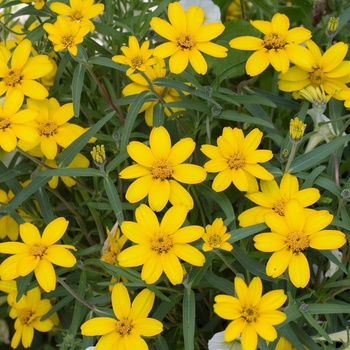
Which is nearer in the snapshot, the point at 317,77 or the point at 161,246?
the point at 161,246

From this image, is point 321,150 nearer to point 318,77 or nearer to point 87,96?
point 318,77

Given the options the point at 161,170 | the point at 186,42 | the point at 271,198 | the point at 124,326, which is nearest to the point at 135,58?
the point at 186,42

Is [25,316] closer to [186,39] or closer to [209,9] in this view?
[186,39]

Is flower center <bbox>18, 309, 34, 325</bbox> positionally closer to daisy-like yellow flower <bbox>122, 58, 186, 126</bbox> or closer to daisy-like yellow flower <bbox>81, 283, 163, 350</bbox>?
daisy-like yellow flower <bbox>81, 283, 163, 350</bbox>

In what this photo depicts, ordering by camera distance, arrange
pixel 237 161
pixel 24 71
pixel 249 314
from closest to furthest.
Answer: pixel 249 314 → pixel 237 161 → pixel 24 71

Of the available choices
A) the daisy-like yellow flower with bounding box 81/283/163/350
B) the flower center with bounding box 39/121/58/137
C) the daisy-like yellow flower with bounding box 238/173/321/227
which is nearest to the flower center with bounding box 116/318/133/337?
the daisy-like yellow flower with bounding box 81/283/163/350

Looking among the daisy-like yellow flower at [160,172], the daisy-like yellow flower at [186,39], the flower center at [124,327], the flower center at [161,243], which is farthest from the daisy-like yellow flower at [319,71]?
the flower center at [124,327]

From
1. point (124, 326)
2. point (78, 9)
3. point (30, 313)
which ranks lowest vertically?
point (30, 313)
